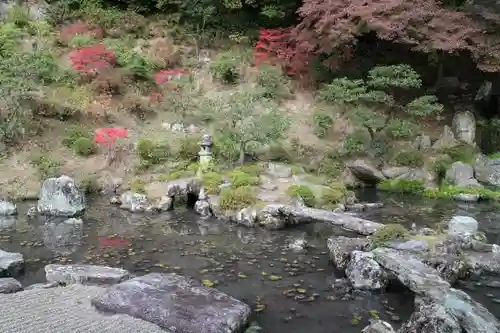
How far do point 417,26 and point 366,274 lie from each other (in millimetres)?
12800

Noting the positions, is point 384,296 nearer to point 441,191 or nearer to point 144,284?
point 144,284

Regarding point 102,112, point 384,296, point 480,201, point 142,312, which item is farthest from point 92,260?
point 480,201

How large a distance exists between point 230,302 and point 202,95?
49.4ft

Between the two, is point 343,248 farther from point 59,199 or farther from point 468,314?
point 59,199

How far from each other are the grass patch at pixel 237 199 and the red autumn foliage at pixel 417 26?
860 cm

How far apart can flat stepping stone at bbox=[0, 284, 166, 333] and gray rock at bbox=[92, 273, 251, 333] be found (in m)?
0.18

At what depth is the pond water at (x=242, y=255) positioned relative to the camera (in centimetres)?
713

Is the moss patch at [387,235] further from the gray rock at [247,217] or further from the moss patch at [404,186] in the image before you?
the moss patch at [404,186]

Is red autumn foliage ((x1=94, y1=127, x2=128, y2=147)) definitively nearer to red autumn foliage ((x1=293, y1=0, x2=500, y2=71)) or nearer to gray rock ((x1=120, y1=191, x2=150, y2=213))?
gray rock ((x1=120, y1=191, x2=150, y2=213))

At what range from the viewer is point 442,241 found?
9250mm

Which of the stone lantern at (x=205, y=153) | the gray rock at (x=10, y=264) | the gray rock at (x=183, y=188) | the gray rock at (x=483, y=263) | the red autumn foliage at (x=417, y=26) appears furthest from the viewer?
the red autumn foliage at (x=417, y=26)

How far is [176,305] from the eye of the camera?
649 centimetres

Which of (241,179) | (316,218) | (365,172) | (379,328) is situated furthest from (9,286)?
(365,172)

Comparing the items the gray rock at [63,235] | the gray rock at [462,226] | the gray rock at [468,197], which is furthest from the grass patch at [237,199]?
the gray rock at [468,197]
